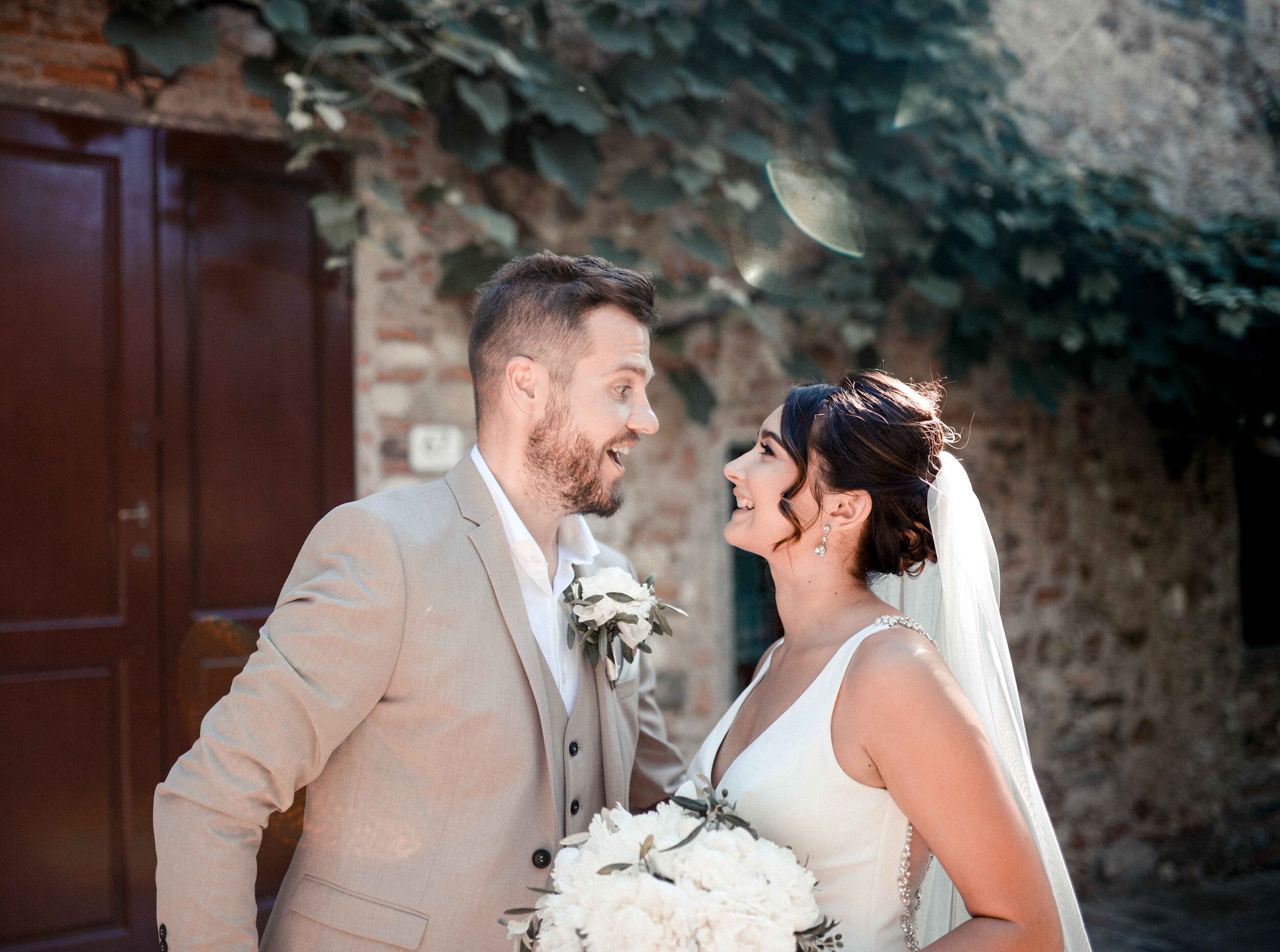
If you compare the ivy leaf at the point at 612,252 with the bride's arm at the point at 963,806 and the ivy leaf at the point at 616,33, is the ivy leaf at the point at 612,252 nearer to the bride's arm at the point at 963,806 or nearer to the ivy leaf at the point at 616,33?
the ivy leaf at the point at 616,33

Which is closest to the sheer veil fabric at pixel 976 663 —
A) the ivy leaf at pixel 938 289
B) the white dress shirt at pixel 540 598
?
the white dress shirt at pixel 540 598

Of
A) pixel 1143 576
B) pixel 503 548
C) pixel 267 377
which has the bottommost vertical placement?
pixel 1143 576

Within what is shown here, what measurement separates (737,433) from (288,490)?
7.11 feet

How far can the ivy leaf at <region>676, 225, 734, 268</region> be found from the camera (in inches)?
180

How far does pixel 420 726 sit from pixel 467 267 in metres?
2.67

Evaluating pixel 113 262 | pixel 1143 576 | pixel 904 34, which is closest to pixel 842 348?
pixel 904 34

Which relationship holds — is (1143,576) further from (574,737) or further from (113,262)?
(113,262)

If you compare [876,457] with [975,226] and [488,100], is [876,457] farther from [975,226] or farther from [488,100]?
[975,226]

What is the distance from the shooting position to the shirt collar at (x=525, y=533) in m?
2.15

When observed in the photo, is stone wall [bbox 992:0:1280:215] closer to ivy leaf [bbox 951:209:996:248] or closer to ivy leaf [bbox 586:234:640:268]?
ivy leaf [bbox 951:209:996:248]

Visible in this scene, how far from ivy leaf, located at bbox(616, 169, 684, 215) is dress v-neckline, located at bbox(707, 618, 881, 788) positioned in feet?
8.90

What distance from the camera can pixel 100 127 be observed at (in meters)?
3.71

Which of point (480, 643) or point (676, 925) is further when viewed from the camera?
point (480, 643)

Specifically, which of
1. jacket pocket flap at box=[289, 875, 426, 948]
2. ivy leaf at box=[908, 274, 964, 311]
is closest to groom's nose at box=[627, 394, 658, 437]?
jacket pocket flap at box=[289, 875, 426, 948]
